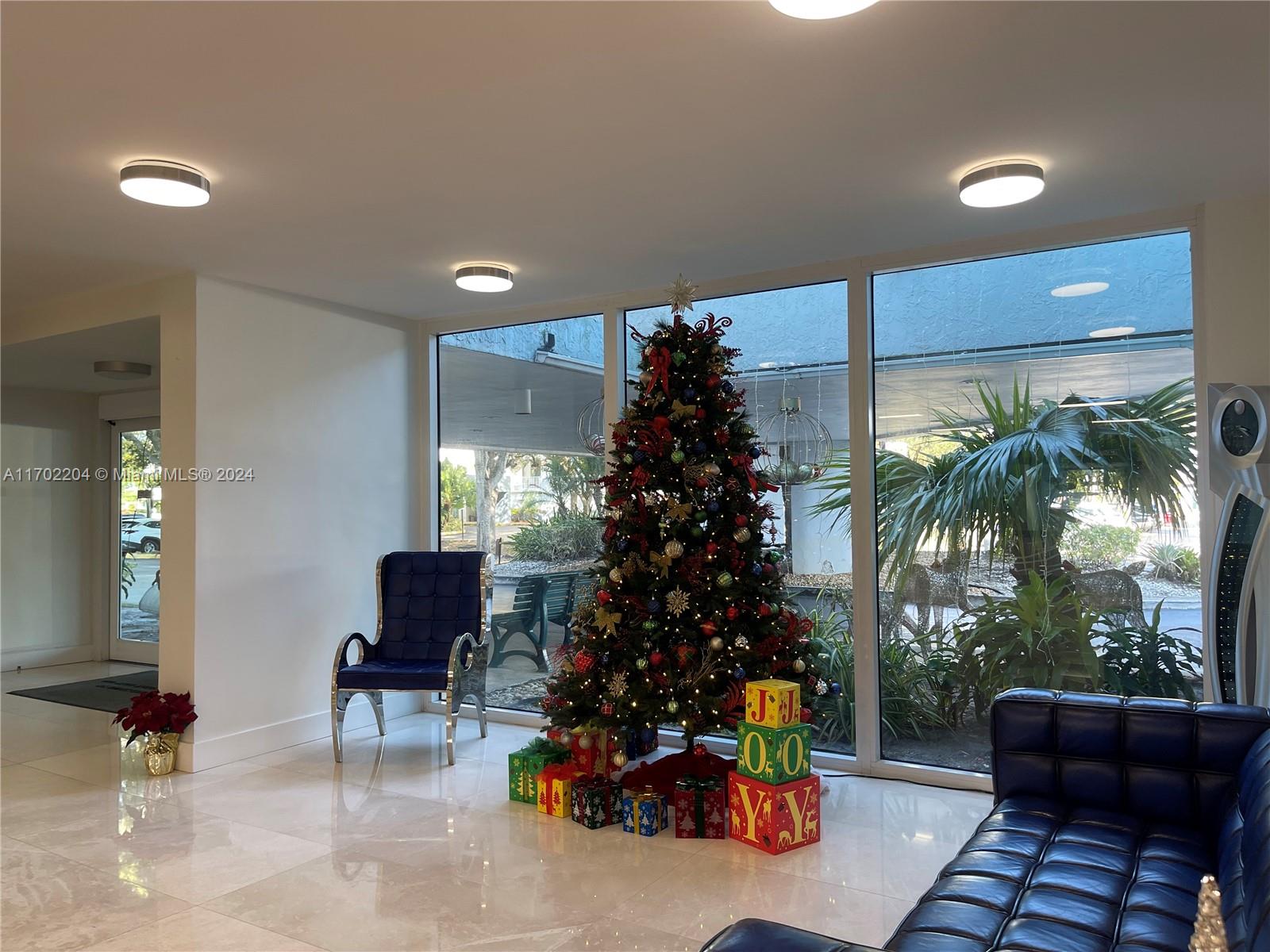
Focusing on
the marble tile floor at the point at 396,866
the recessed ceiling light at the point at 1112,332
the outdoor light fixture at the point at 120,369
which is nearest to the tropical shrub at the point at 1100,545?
the recessed ceiling light at the point at 1112,332

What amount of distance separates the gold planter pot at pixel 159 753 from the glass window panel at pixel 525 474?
1.90 meters

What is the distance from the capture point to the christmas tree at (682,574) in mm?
3986

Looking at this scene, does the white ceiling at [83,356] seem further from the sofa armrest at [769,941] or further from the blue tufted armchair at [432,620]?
the sofa armrest at [769,941]

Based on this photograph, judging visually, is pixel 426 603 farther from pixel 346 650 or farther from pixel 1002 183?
pixel 1002 183

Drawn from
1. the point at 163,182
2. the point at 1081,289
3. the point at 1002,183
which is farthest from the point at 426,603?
the point at 1081,289

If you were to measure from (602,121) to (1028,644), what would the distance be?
10.2ft

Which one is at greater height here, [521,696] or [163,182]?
[163,182]

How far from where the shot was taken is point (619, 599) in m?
4.13

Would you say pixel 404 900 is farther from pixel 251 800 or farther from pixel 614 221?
pixel 614 221

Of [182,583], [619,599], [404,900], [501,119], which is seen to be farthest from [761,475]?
[182,583]

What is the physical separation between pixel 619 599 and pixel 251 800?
1.99 metres

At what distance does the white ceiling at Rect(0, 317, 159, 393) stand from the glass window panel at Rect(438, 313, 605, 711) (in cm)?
196

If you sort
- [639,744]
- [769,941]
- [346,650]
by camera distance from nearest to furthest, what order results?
[769,941], [639,744], [346,650]

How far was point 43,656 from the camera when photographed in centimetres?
781
